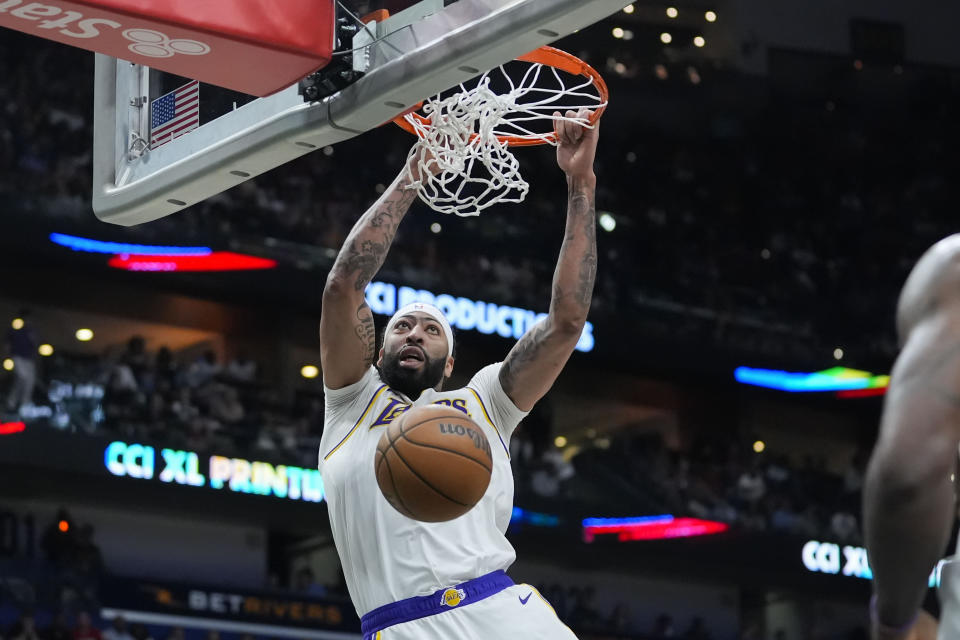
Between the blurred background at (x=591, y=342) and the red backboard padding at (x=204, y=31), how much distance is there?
37.5 feet

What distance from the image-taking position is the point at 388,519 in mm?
4594

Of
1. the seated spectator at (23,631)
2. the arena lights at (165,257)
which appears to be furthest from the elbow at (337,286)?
the arena lights at (165,257)

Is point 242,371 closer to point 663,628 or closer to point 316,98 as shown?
point 663,628

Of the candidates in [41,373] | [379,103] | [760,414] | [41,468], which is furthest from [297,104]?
[760,414]

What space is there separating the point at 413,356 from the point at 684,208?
70.3 ft

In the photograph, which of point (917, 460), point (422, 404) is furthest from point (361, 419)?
point (917, 460)

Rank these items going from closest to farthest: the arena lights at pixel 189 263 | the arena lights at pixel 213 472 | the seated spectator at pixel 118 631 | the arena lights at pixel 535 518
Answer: the seated spectator at pixel 118 631, the arena lights at pixel 213 472, the arena lights at pixel 189 263, the arena lights at pixel 535 518

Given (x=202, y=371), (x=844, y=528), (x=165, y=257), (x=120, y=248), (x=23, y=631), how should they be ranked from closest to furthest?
(x=23, y=631), (x=202, y=371), (x=120, y=248), (x=165, y=257), (x=844, y=528)

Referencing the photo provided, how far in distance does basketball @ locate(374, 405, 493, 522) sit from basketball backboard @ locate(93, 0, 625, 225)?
970 millimetres

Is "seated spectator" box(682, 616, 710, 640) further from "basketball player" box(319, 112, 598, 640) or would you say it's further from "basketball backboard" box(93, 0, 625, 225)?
"basketball backboard" box(93, 0, 625, 225)

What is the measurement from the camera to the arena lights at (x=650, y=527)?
20.7 metres

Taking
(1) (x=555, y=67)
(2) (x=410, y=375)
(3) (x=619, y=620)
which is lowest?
(3) (x=619, y=620)

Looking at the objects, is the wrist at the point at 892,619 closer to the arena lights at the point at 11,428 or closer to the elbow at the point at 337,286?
the elbow at the point at 337,286

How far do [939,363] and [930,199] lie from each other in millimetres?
27115
